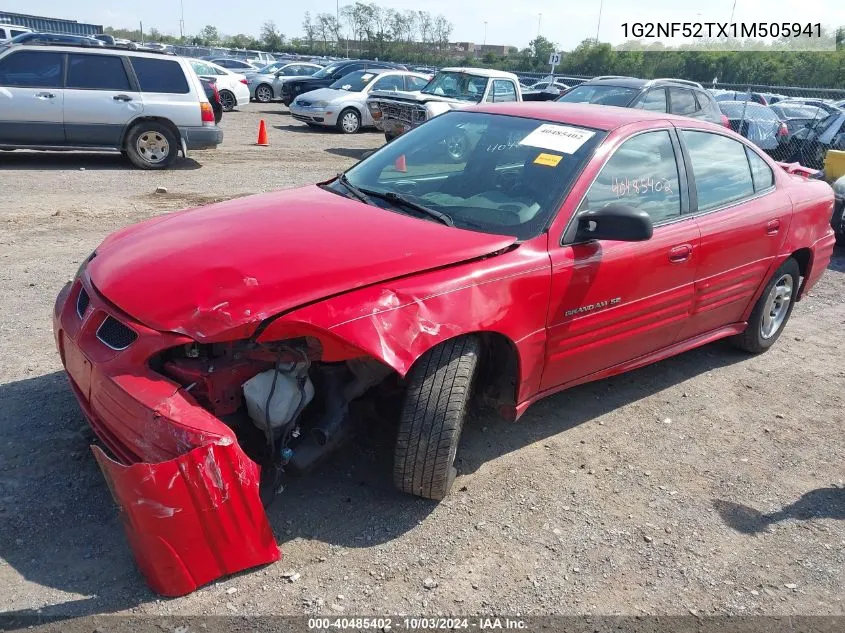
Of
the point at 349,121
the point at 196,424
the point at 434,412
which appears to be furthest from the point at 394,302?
the point at 349,121

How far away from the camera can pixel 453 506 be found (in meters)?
3.33

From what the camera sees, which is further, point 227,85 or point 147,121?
point 227,85

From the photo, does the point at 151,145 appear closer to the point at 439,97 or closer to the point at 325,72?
the point at 439,97

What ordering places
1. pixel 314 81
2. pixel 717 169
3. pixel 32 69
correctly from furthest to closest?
1. pixel 314 81
2. pixel 32 69
3. pixel 717 169

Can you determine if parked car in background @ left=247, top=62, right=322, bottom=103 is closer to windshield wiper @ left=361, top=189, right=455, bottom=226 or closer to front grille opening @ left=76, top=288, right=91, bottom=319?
windshield wiper @ left=361, top=189, right=455, bottom=226

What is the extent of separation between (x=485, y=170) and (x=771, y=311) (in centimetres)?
262

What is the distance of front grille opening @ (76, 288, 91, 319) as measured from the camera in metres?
3.16

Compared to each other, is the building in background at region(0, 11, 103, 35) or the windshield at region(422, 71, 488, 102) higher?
the building in background at region(0, 11, 103, 35)

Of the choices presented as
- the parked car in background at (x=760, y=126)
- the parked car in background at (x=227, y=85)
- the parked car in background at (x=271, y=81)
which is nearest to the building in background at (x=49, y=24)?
the parked car in background at (x=271, y=81)

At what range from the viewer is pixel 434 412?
3.03m

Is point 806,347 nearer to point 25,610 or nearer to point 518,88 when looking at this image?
point 25,610

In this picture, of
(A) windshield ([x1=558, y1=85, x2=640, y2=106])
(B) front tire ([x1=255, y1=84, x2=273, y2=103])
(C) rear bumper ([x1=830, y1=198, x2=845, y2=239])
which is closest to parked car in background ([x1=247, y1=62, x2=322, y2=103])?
(B) front tire ([x1=255, y1=84, x2=273, y2=103])

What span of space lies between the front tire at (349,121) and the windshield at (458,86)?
353 cm

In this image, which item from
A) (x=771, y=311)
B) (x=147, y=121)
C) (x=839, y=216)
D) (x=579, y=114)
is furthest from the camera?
(x=147, y=121)
